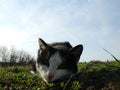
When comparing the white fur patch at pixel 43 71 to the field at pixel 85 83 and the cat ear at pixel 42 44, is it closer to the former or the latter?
the field at pixel 85 83

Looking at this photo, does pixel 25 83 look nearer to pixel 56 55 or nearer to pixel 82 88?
pixel 56 55

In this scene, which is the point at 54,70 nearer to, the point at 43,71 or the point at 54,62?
the point at 54,62

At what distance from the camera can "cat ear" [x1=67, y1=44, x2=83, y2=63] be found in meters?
11.6

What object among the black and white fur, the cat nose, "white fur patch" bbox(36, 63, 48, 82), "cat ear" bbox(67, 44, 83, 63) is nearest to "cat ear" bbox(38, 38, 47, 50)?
the black and white fur

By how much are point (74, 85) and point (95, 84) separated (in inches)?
21.0

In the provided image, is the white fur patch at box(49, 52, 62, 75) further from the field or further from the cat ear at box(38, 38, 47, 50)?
the cat ear at box(38, 38, 47, 50)

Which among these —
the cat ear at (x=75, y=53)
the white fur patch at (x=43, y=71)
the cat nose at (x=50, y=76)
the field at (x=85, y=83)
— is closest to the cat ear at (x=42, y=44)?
the white fur patch at (x=43, y=71)

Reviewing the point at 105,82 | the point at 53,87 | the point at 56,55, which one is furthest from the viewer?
the point at 56,55

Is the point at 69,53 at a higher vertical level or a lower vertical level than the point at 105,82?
higher

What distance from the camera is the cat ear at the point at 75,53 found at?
38.0ft

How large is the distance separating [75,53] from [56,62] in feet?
2.86

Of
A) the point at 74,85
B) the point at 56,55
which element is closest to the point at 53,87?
the point at 74,85

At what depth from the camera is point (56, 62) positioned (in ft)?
36.4

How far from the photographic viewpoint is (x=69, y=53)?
38.2ft
